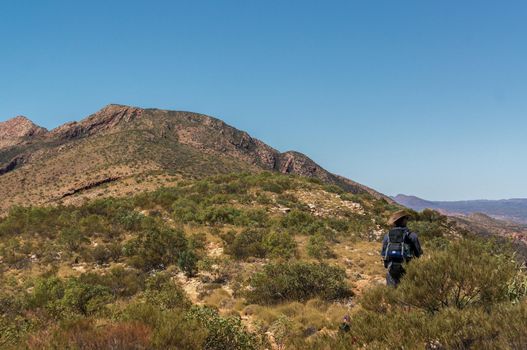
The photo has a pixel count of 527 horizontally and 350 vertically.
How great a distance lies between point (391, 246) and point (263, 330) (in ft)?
11.3

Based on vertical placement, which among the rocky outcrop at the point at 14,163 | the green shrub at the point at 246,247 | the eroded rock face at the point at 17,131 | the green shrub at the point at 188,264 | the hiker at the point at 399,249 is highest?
the eroded rock face at the point at 17,131

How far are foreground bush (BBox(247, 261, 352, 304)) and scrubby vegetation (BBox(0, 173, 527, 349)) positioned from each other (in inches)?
1.5

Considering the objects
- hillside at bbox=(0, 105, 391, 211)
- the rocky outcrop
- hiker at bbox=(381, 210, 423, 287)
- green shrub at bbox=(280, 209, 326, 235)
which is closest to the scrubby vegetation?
green shrub at bbox=(280, 209, 326, 235)

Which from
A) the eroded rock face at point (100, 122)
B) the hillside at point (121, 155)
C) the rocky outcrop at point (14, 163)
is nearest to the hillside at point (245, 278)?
the hillside at point (121, 155)

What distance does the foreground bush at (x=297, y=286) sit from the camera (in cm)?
1089

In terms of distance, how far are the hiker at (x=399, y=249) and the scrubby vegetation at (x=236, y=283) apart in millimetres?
551

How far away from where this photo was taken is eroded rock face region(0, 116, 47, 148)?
10550 centimetres

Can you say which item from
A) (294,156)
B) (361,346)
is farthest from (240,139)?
(361,346)

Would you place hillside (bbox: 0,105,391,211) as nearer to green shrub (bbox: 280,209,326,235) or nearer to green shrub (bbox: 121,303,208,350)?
green shrub (bbox: 280,209,326,235)

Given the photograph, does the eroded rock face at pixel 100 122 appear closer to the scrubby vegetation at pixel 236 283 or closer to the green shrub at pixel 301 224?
the scrubby vegetation at pixel 236 283

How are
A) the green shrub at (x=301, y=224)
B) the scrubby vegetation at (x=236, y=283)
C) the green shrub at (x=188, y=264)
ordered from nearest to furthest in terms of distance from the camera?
the scrubby vegetation at (x=236, y=283)
the green shrub at (x=188, y=264)
the green shrub at (x=301, y=224)

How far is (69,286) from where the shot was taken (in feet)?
34.7

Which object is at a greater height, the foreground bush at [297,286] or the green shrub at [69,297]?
the foreground bush at [297,286]

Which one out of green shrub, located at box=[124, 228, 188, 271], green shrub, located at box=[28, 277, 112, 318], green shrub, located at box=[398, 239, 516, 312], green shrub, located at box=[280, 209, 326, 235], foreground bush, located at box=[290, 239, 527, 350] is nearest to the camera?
foreground bush, located at box=[290, 239, 527, 350]
